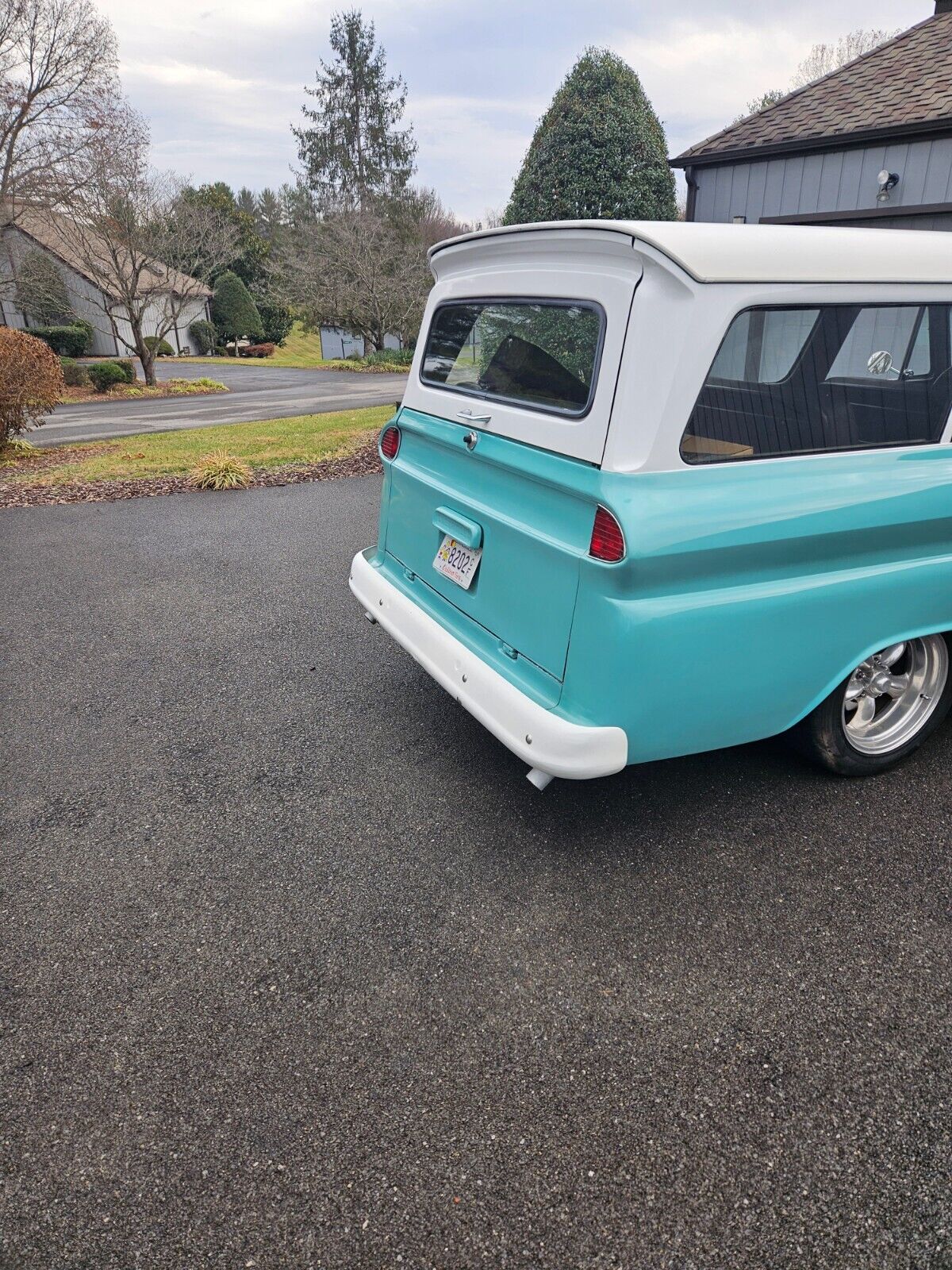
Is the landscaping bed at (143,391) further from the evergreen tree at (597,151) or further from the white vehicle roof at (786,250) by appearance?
the white vehicle roof at (786,250)

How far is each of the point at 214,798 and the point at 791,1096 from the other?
7.45ft

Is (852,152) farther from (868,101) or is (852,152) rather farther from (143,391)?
(143,391)

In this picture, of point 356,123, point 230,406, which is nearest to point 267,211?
point 356,123

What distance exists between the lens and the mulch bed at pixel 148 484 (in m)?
8.63

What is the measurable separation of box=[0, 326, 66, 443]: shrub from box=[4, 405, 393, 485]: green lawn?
632 millimetres

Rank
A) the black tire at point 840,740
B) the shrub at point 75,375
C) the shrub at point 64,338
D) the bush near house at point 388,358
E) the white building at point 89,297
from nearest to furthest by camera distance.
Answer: the black tire at point 840,740 → the white building at point 89,297 → the shrub at point 75,375 → the bush near house at point 388,358 → the shrub at point 64,338

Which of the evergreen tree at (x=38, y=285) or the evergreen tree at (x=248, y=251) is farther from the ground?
the evergreen tree at (x=248, y=251)

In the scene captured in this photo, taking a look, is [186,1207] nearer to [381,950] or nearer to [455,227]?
[381,950]

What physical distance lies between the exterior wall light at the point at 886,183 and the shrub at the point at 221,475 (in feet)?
27.0

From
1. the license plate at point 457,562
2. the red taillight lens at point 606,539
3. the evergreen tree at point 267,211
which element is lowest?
the license plate at point 457,562

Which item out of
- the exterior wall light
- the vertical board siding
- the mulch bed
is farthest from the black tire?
the exterior wall light

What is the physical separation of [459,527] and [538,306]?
33.4 inches

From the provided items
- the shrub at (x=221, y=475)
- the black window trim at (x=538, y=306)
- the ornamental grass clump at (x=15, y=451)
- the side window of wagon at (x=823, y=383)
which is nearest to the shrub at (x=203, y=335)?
the ornamental grass clump at (x=15, y=451)

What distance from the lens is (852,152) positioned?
381 inches
